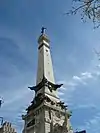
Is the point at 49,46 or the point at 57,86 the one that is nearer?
the point at 57,86

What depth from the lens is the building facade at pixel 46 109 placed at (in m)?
71.0

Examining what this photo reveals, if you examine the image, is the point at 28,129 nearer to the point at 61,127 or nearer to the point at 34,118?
the point at 34,118

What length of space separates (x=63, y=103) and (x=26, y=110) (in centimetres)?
1138

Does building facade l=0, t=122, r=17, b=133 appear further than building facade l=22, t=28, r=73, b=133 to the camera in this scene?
No

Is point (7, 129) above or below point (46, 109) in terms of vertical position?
below

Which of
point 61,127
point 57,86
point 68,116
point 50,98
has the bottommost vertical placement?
point 61,127

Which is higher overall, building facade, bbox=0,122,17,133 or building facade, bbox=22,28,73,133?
building facade, bbox=22,28,73,133

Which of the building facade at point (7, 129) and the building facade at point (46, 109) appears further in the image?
the building facade at point (46, 109)

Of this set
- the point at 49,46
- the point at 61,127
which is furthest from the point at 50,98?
the point at 49,46

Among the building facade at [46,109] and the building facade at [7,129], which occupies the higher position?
the building facade at [46,109]

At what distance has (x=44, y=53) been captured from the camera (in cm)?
9331

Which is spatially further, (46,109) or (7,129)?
(46,109)

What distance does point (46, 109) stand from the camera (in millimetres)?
73938

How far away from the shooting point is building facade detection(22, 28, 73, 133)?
7100 cm
